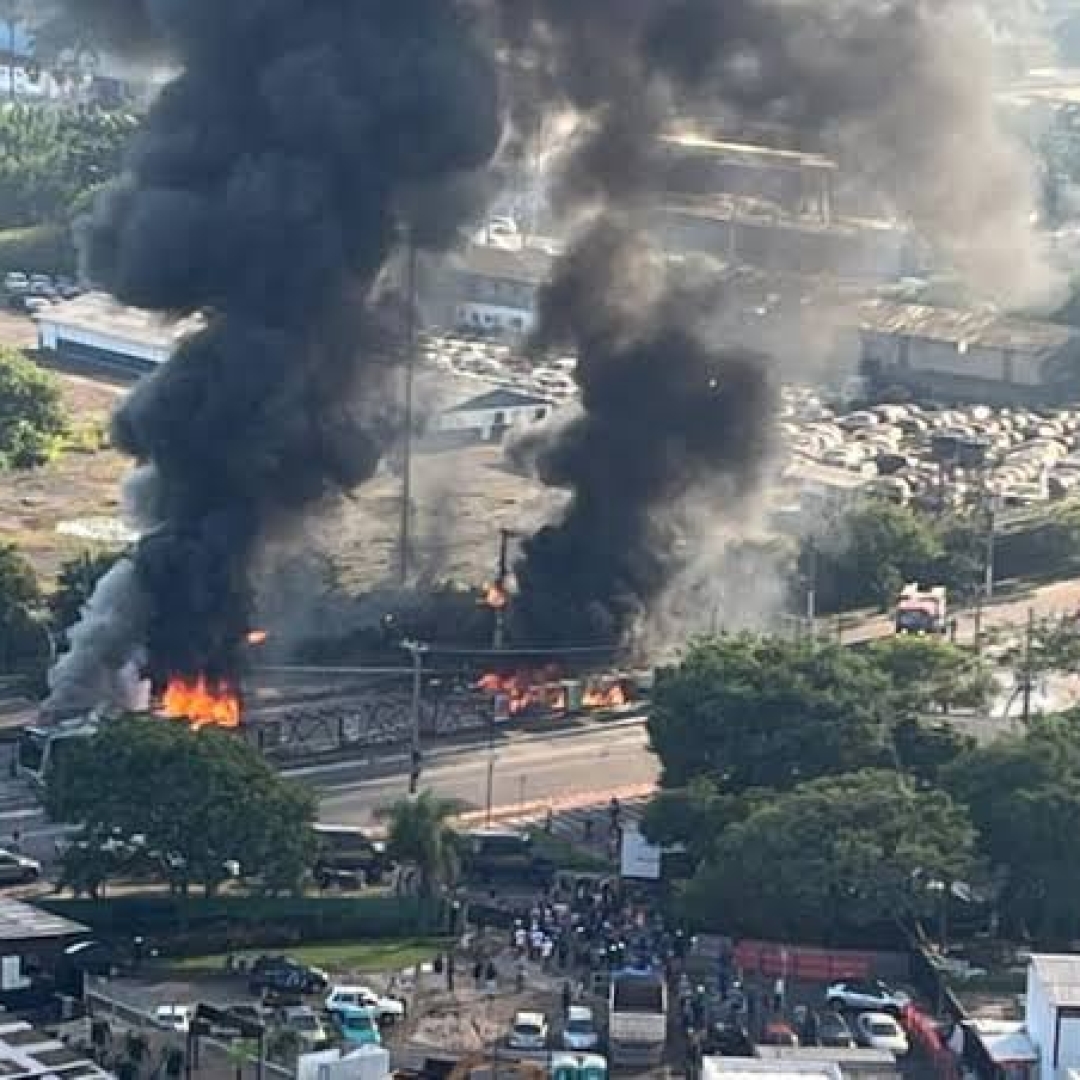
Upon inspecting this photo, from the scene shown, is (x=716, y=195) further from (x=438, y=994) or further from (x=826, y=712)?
(x=438, y=994)

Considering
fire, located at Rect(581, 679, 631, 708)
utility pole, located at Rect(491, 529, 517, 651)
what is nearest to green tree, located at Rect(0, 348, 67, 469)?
utility pole, located at Rect(491, 529, 517, 651)

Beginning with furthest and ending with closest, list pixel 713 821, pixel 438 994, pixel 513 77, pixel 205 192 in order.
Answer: pixel 513 77 < pixel 205 192 < pixel 713 821 < pixel 438 994

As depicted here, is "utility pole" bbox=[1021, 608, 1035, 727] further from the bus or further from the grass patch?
the bus

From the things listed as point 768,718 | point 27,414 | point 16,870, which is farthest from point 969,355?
point 16,870

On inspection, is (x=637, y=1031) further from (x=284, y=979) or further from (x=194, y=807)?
(x=194, y=807)

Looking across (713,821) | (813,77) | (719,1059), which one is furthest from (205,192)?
(719,1059)
